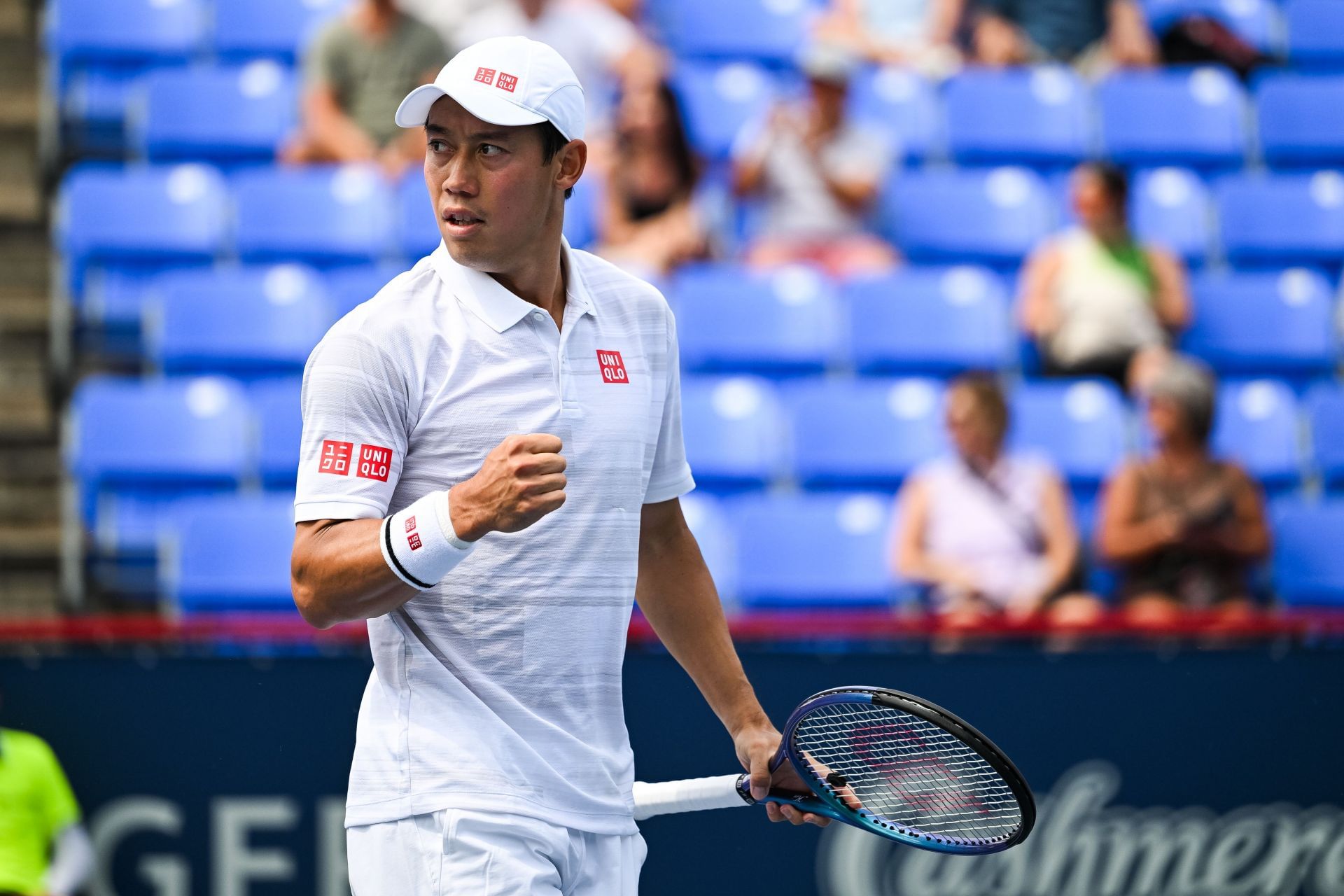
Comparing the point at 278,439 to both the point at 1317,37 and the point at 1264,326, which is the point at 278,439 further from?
the point at 1317,37

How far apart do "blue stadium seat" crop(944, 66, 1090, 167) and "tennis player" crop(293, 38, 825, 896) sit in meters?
5.49

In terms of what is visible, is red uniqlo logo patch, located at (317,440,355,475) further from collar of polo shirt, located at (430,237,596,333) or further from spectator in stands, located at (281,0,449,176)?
spectator in stands, located at (281,0,449,176)

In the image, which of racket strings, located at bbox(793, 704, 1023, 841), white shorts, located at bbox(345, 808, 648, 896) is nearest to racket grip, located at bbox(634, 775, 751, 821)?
racket strings, located at bbox(793, 704, 1023, 841)

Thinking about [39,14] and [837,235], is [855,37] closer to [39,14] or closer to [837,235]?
[837,235]

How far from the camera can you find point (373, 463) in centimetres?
227

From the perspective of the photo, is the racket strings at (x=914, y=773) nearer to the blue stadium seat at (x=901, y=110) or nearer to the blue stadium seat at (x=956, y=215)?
the blue stadium seat at (x=956, y=215)

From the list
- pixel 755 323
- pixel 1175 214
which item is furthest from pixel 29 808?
pixel 1175 214

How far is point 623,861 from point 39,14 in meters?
6.43

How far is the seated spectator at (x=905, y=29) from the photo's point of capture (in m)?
7.90

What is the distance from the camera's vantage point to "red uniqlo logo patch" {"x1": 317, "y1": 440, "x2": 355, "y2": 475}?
2256 millimetres

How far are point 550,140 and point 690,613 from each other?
0.81m

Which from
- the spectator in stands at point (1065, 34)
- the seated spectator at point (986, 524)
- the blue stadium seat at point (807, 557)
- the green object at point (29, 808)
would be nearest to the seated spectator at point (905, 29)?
the spectator in stands at point (1065, 34)

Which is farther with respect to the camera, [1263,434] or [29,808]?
[1263,434]

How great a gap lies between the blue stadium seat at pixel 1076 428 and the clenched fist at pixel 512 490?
14.8ft
